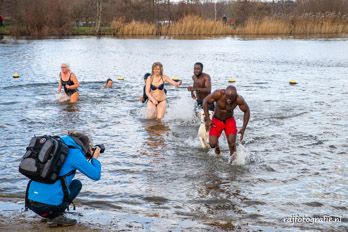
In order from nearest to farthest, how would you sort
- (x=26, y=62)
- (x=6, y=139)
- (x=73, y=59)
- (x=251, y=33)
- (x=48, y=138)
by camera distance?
(x=48, y=138), (x=6, y=139), (x=26, y=62), (x=73, y=59), (x=251, y=33)

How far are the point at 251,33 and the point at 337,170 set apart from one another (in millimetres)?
38446

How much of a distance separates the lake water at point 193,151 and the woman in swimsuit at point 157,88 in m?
0.42

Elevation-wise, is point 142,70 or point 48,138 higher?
point 48,138

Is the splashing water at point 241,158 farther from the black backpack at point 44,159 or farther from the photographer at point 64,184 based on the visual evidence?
the black backpack at point 44,159

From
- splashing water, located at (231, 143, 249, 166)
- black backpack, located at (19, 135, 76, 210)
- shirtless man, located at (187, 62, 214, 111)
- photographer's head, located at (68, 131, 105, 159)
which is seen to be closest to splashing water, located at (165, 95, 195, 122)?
shirtless man, located at (187, 62, 214, 111)

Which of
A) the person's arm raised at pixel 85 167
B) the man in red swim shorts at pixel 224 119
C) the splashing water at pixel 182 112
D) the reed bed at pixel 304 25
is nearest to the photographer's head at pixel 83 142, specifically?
the person's arm raised at pixel 85 167

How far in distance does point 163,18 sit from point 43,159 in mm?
54271

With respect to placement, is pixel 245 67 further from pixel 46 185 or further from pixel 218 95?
pixel 46 185

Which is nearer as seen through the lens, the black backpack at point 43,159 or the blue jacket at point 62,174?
the black backpack at point 43,159

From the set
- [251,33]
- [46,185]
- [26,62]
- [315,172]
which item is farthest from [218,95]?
[251,33]

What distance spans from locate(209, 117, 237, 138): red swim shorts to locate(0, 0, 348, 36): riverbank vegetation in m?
36.5

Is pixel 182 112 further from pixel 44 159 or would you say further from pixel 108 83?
pixel 44 159

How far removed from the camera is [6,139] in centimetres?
1091

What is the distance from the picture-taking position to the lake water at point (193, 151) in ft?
22.0
